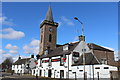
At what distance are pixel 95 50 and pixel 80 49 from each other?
5387mm

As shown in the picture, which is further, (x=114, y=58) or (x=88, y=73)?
(x=114, y=58)

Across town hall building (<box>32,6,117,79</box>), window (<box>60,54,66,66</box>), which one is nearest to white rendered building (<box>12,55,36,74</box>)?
town hall building (<box>32,6,117,79</box>)

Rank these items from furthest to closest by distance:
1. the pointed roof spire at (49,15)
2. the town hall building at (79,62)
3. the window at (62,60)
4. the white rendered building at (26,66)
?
the white rendered building at (26,66)
the pointed roof spire at (49,15)
the window at (62,60)
the town hall building at (79,62)

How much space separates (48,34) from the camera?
66250mm

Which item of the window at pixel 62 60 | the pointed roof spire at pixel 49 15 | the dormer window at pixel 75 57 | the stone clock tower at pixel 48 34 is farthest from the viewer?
the pointed roof spire at pixel 49 15

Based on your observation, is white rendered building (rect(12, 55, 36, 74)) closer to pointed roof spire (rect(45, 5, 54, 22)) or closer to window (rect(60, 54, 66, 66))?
pointed roof spire (rect(45, 5, 54, 22))

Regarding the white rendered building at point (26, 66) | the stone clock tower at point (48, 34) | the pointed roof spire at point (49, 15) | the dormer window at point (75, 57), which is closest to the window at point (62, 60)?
the dormer window at point (75, 57)

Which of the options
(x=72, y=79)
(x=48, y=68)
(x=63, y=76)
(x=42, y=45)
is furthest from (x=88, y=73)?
(x=42, y=45)

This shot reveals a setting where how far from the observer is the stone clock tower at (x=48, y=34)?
64.3 metres

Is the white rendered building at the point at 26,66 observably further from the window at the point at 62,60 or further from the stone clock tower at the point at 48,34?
the window at the point at 62,60

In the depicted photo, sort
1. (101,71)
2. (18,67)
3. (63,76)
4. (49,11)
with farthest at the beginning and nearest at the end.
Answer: (18,67), (49,11), (63,76), (101,71)

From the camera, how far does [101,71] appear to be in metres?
31.4

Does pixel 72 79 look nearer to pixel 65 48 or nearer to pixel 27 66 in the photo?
pixel 65 48

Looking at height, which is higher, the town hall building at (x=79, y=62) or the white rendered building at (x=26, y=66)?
the town hall building at (x=79, y=62)
